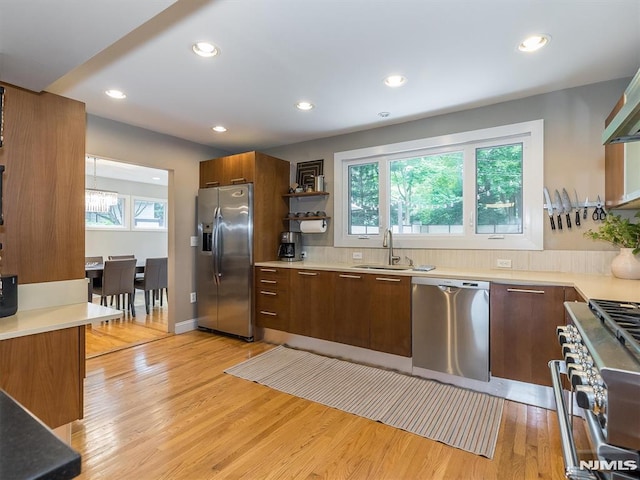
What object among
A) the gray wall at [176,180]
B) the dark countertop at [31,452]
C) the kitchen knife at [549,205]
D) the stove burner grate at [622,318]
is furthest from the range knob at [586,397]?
the gray wall at [176,180]

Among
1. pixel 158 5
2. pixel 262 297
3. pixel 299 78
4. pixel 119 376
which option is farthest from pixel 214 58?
pixel 119 376

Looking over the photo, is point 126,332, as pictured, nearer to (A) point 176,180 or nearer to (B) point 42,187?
(A) point 176,180

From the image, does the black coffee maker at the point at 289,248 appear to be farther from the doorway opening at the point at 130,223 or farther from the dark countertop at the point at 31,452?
the dark countertop at the point at 31,452

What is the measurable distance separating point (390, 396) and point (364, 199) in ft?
7.01

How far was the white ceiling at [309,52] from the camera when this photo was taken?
1606 mm

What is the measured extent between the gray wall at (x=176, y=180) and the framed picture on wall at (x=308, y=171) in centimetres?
131

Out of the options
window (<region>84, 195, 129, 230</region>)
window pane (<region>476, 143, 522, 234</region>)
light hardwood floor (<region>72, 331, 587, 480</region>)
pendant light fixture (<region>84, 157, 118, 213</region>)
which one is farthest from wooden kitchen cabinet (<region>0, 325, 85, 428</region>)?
window (<region>84, 195, 129, 230</region>)

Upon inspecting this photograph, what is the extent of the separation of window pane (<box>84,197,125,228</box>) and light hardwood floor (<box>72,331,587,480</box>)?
4.59 metres

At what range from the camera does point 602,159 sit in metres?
2.53

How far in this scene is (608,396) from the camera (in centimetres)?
78

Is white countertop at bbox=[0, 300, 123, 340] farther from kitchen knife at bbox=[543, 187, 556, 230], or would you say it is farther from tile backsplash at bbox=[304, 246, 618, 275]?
kitchen knife at bbox=[543, 187, 556, 230]

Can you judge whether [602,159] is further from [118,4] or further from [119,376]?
[119,376]

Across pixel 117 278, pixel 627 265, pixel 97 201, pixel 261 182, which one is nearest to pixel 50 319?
pixel 261 182

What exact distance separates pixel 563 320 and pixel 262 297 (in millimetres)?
2766
